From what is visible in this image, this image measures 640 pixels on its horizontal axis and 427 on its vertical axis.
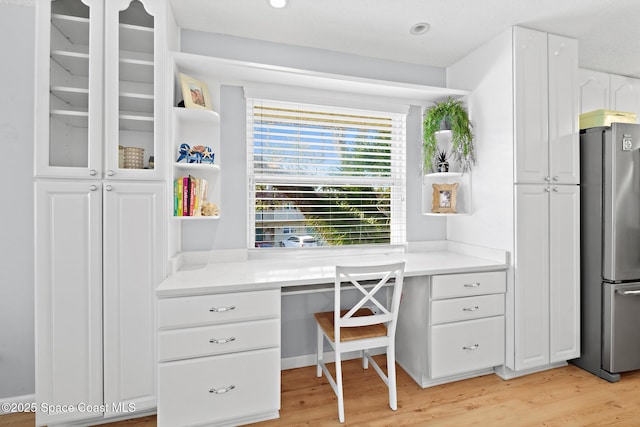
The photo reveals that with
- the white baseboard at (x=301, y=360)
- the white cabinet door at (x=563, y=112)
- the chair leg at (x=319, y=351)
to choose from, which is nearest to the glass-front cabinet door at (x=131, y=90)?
the chair leg at (x=319, y=351)

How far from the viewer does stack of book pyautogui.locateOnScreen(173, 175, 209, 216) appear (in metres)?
1.97

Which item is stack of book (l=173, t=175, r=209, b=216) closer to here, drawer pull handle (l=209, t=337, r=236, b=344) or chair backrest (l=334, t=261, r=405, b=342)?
drawer pull handle (l=209, t=337, r=236, b=344)

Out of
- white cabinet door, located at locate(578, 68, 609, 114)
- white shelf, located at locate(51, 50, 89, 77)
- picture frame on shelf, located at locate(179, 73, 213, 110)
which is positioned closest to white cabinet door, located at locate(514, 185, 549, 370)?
white cabinet door, located at locate(578, 68, 609, 114)

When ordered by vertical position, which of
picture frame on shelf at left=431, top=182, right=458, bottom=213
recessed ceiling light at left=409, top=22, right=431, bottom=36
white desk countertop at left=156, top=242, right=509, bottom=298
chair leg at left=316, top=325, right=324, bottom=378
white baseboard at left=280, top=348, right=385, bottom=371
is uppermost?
recessed ceiling light at left=409, top=22, right=431, bottom=36

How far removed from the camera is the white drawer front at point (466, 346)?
6.95ft

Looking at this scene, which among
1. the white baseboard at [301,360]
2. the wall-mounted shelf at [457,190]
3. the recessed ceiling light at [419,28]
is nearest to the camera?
the recessed ceiling light at [419,28]

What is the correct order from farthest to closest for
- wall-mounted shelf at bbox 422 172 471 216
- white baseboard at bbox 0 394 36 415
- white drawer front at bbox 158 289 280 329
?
wall-mounted shelf at bbox 422 172 471 216
white baseboard at bbox 0 394 36 415
white drawer front at bbox 158 289 280 329

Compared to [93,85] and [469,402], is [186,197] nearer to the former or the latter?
[93,85]

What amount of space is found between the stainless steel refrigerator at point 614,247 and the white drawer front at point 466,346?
0.73m

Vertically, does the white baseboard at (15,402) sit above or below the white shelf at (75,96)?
below

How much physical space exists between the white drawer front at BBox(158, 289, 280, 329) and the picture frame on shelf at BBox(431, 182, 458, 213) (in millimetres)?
1592

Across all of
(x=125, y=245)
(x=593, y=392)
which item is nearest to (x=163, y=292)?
(x=125, y=245)

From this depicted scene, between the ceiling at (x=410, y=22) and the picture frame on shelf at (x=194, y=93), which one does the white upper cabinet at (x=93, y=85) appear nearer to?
the picture frame on shelf at (x=194, y=93)

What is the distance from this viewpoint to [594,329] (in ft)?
7.69
